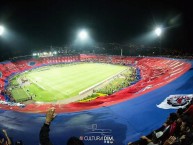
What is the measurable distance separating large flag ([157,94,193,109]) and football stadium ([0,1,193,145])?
1.4 inches

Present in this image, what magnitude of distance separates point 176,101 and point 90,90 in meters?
22.2

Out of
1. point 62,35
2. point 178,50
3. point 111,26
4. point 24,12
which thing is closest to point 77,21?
point 62,35

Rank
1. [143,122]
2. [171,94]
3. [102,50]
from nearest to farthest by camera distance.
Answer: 1. [143,122]
2. [171,94]
3. [102,50]

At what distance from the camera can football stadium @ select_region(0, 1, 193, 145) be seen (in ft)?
22.2

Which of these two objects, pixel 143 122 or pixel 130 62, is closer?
pixel 143 122

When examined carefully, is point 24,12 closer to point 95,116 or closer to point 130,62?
point 130,62

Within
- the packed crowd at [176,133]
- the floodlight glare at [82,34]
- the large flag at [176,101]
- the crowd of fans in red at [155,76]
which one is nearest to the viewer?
the packed crowd at [176,133]

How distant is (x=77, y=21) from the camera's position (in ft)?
271

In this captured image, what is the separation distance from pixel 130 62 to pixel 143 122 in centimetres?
5029

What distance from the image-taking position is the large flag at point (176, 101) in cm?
779

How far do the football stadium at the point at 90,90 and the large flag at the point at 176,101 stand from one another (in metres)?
0.04

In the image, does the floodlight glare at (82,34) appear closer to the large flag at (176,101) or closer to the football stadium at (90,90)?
the football stadium at (90,90)

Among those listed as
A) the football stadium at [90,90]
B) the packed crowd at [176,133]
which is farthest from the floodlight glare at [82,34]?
the packed crowd at [176,133]

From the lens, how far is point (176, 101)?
8117 millimetres
